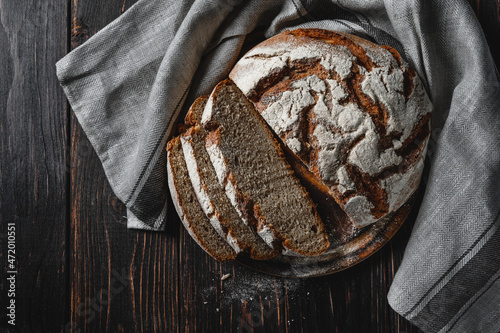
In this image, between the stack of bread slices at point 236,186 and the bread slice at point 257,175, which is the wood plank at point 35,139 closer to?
the stack of bread slices at point 236,186

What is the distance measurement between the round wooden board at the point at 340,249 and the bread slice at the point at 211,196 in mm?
195

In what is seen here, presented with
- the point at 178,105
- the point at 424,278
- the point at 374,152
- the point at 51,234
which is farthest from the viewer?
the point at 51,234

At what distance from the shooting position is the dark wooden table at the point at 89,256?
6.28ft

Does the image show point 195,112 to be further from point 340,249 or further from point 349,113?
point 340,249

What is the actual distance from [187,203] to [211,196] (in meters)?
0.13

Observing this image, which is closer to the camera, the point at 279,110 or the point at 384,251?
the point at 279,110

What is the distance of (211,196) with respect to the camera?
170 centimetres

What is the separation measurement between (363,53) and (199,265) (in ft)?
4.28

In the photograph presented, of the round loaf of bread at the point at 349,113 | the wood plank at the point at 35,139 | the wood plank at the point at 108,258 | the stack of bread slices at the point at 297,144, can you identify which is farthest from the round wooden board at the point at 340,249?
the wood plank at the point at 35,139

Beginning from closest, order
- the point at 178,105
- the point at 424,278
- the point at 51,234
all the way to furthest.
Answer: the point at 424,278 → the point at 178,105 → the point at 51,234

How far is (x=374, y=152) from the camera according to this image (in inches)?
60.8

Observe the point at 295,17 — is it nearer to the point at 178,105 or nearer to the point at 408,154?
the point at 178,105

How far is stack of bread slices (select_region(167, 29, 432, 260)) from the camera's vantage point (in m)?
1.56

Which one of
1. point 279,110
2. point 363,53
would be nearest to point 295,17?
point 363,53
